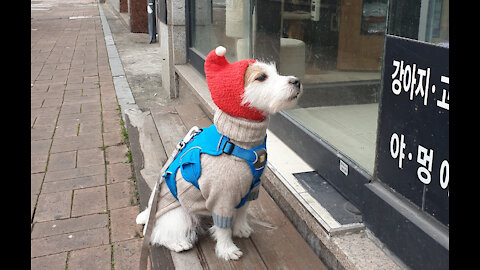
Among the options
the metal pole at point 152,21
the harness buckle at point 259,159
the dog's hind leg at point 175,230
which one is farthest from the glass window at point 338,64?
the metal pole at point 152,21

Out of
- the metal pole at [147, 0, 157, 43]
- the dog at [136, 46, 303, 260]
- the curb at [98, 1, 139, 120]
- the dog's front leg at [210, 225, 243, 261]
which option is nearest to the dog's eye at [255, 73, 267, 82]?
the dog at [136, 46, 303, 260]

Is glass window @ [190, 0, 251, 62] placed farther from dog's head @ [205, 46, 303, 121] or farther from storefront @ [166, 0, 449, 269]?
dog's head @ [205, 46, 303, 121]

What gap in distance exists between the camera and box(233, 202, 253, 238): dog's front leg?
257cm

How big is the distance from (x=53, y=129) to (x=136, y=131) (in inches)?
62.1

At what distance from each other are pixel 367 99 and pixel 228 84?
48.9 inches

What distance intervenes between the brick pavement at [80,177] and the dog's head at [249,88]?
141cm

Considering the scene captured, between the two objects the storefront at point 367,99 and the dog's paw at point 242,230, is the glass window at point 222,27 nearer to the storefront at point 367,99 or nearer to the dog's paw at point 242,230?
the storefront at point 367,99

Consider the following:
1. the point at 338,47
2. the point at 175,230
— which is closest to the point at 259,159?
the point at 175,230

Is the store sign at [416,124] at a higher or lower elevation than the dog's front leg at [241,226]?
higher

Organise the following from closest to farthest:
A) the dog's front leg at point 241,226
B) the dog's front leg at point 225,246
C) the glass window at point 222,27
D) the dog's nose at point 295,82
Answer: the dog's nose at point 295,82, the dog's front leg at point 225,246, the dog's front leg at point 241,226, the glass window at point 222,27

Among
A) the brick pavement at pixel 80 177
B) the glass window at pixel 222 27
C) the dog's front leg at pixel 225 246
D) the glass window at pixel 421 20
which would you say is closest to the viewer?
the glass window at pixel 421 20

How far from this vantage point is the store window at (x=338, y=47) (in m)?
2.21

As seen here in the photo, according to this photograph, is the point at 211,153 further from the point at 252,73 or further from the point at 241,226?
the point at 241,226

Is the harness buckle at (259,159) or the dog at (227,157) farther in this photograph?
the harness buckle at (259,159)
